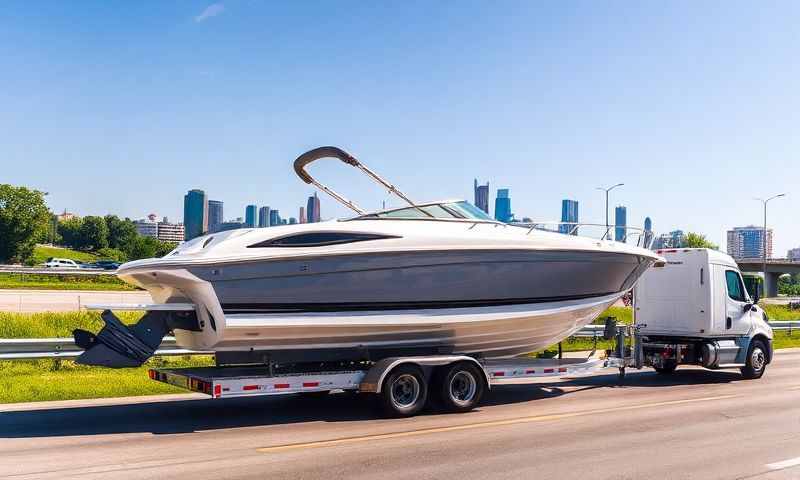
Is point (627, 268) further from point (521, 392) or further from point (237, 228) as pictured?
point (237, 228)

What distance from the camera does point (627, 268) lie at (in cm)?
1331

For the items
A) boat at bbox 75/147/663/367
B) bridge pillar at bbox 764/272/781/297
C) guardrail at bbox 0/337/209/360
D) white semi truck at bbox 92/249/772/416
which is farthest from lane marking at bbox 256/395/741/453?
bridge pillar at bbox 764/272/781/297

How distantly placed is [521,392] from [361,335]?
391 cm

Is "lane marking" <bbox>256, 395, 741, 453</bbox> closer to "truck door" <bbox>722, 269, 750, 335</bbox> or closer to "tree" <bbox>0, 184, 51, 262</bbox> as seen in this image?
"truck door" <bbox>722, 269, 750, 335</bbox>

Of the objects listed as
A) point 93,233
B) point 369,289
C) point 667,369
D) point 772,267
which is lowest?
point 667,369

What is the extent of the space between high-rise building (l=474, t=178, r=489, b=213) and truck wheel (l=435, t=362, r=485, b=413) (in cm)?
289

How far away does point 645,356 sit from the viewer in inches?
595

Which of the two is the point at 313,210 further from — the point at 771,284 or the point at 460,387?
the point at 771,284

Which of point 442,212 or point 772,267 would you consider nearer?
point 442,212

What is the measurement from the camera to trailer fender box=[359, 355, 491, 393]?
10.2 metres

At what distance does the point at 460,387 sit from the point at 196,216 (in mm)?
6040

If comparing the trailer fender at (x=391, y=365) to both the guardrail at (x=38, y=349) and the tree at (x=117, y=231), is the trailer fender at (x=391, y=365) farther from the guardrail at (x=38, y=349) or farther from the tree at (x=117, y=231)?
the tree at (x=117, y=231)

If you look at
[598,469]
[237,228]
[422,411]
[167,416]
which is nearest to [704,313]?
[422,411]

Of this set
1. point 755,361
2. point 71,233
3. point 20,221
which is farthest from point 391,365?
point 71,233
